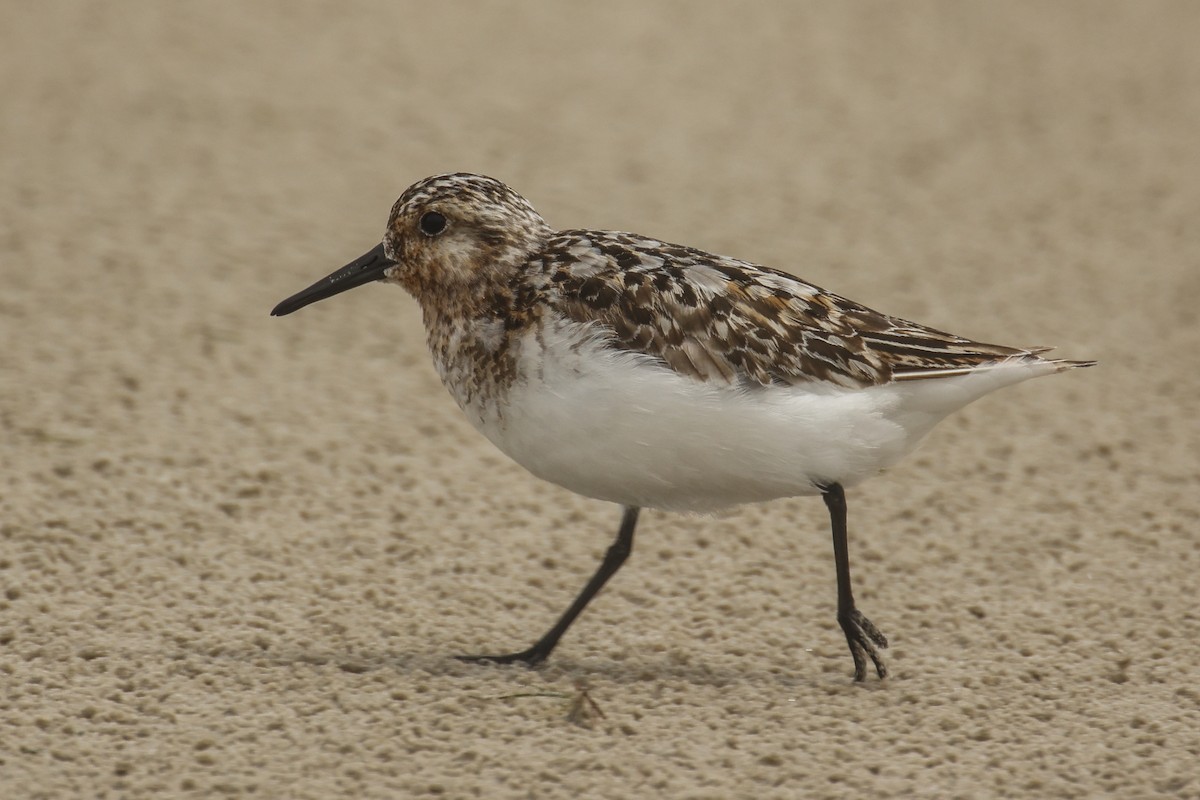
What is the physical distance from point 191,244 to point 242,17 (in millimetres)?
3483

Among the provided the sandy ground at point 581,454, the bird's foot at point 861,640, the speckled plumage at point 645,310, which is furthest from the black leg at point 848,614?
the speckled plumage at point 645,310

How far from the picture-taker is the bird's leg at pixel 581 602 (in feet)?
16.4

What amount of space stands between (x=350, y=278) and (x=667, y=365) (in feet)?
3.99

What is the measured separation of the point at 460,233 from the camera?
4.88 meters

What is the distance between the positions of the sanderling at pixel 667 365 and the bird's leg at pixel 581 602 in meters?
0.22

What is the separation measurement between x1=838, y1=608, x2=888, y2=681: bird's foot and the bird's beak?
71.6 inches

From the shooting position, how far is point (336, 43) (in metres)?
11.1

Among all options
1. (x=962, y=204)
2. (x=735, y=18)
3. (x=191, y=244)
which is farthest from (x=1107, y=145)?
(x=191, y=244)

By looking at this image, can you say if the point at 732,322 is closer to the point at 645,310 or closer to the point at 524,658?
the point at 645,310

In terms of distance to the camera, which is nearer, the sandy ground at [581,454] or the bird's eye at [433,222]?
the sandy ground at [581,454]

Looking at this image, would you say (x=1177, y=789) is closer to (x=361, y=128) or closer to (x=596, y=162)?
(x=596, y=162)

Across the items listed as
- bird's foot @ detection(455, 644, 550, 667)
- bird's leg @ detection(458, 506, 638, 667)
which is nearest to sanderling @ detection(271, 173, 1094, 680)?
bird's leg @ detection(458, 506, 638, 667)

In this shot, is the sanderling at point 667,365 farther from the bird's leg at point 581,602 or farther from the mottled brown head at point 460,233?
the bird's leg at point 581,602

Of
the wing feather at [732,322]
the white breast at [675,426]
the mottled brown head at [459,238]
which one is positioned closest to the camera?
the white breast at [675,426]
